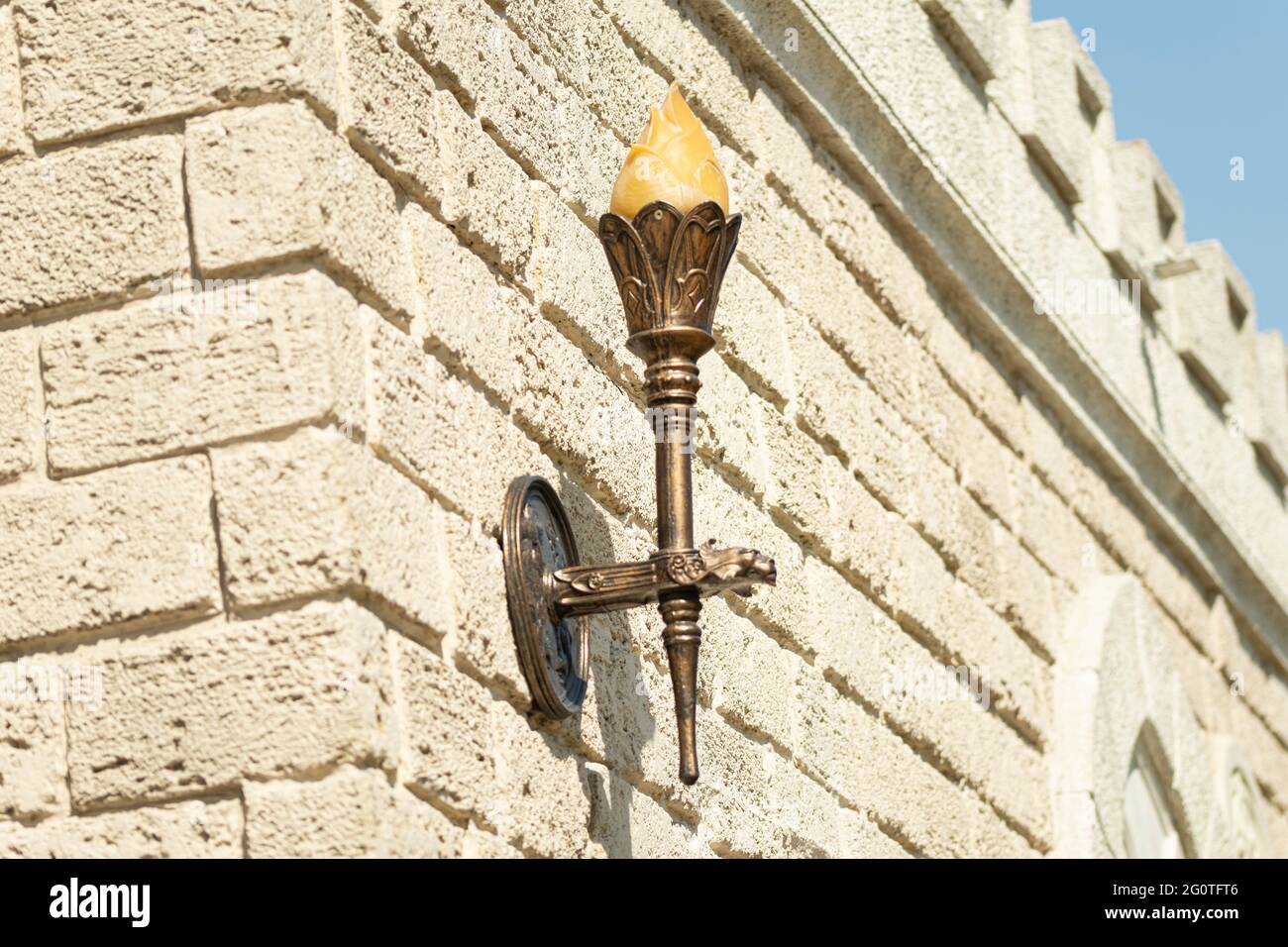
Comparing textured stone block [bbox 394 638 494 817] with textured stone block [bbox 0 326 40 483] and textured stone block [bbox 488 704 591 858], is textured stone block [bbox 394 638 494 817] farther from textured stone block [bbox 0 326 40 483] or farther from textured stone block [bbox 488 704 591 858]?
textured stone block [bbox 0 326 40 483]

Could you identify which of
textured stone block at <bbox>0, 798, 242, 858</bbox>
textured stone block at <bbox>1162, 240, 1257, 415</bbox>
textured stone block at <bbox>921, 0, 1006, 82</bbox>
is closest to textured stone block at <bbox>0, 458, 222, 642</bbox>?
textured stone block at <bbox>0, 798, 242, 858</bbox>

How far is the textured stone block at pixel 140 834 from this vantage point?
306cm

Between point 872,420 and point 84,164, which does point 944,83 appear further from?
point 84,164

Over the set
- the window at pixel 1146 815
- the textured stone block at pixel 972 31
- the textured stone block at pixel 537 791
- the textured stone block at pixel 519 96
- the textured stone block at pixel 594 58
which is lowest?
the textured stone block at pixel 537 791

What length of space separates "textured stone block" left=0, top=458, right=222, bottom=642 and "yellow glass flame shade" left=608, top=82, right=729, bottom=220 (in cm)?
94

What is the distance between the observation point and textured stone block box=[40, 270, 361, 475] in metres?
3.23

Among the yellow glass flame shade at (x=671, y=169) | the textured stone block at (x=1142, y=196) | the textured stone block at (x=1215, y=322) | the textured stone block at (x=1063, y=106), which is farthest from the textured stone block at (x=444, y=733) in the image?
the textured stone block at (x=1215, y=322)

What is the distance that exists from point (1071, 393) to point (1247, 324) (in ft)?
8.97

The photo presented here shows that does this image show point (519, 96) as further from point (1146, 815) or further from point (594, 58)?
point (1146, 815)

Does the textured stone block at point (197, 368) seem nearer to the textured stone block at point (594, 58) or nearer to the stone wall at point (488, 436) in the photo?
the stone wall at point (488, 436)

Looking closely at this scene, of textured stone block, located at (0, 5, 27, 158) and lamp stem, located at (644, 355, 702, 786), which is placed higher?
textured stone block, located at (0, 5, 27, 158)

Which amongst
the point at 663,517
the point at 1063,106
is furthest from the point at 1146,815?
the point at 663,517

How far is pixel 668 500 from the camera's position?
377 cm
